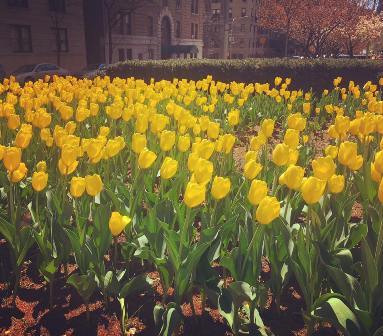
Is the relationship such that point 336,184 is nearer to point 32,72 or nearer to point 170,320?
point 170,320

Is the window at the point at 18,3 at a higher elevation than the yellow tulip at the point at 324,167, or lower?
higher

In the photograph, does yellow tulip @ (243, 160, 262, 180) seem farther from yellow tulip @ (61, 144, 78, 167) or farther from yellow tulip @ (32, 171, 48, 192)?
yellow tulip @ (32, 171, 48, 192)

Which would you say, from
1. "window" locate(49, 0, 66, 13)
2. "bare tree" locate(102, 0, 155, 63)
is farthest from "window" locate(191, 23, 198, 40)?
"window" locate(49, 0, 66, 13)

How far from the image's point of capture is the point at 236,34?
217ft

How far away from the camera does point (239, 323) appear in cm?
231

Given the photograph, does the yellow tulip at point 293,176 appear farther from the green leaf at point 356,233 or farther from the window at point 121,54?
the window at point 121,54

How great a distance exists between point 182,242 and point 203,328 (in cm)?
63

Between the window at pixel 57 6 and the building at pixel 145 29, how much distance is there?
3.53m

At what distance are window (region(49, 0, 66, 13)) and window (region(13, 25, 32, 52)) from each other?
3092mm

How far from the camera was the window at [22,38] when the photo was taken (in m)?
27.5

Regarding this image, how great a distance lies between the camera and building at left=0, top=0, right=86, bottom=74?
26.5m

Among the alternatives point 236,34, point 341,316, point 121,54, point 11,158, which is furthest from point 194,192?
point 236,34

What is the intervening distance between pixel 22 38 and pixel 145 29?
14.3 metres

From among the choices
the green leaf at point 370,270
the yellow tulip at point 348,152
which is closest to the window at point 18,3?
the yellow tulip at point 348,152
